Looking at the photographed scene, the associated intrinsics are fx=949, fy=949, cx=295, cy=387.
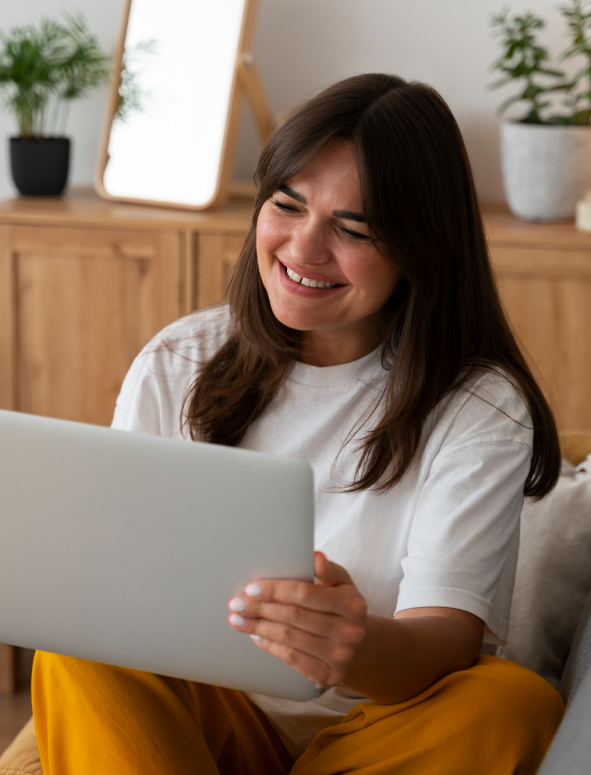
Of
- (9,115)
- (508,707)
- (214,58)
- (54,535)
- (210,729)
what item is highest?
(214,58)

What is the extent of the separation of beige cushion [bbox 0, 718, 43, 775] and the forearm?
470 mm

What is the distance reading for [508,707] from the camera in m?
1.03

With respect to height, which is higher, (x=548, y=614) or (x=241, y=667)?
(x=241, y=667)

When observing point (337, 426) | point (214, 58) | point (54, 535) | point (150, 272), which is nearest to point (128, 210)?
point (150, 272)

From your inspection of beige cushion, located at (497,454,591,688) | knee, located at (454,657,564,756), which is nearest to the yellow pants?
knee, located at (454,657,564,756)

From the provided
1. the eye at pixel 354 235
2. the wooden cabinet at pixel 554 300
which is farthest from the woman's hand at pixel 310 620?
the wooden cabinet at pixel 554 300

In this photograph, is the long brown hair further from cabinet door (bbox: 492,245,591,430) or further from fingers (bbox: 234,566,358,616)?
cabinet door (bbox: 492,245,591,430)

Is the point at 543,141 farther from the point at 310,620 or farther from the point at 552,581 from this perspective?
the point at 310,620

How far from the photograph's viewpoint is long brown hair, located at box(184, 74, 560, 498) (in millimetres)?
1157

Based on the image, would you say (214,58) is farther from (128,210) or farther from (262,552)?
(262,552)

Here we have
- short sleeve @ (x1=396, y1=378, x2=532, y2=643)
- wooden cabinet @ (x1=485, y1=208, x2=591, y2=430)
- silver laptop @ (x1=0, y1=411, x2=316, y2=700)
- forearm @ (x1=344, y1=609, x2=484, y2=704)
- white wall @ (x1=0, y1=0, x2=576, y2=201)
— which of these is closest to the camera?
silver laptop @ (x1=0, y1=411, x2=316, y2=700)

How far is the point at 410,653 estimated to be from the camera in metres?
1.02

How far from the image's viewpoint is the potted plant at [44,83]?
227cm

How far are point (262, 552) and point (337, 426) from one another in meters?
0.48
